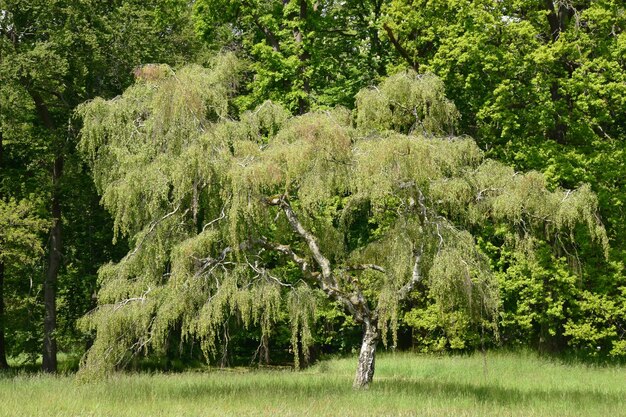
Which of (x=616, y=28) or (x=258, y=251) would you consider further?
(x=616, y=28)

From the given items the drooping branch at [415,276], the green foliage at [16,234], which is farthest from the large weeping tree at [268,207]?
the green foliage at [16,234]

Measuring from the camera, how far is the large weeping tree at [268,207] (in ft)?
45.8

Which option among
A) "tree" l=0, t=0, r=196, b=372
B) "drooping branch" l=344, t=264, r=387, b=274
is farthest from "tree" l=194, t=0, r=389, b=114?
"drooping branch" l=344, t=264, r=387, b=274

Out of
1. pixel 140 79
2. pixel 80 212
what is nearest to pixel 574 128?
pixel 140 79

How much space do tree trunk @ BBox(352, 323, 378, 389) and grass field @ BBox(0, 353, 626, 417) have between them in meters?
0.25

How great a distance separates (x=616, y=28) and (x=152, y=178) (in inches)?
581

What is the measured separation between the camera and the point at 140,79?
16.5 meters

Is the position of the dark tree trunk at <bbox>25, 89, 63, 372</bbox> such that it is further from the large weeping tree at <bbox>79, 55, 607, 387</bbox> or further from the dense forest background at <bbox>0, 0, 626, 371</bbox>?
the large weeping tree at <bbox>79, 55, 607, 387</bbox>

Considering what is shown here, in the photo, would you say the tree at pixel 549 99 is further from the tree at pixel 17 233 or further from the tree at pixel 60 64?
the tree at pixel 17 233

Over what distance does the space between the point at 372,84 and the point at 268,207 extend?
8.77 meters

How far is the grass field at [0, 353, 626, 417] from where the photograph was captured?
12758 mm

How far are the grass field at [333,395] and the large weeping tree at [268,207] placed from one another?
2.96 ft

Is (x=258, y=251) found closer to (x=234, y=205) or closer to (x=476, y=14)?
(x=234, y=205)

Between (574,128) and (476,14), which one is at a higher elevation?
(476,14)
